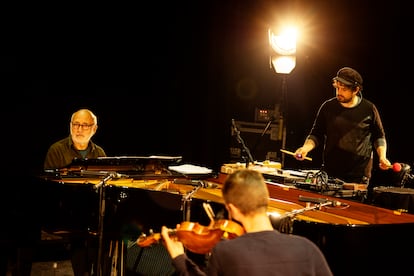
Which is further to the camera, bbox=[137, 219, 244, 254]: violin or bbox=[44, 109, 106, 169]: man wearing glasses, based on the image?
bbox=[44, 109, 106, 169]: man wearing glasses

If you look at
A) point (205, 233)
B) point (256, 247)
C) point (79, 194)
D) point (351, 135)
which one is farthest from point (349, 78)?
point (256, 247)

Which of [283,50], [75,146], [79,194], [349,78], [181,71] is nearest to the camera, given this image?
[79,194]

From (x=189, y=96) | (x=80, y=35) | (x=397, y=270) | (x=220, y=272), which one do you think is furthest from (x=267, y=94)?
(x=220, y=272)

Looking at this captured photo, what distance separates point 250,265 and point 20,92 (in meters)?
4.43

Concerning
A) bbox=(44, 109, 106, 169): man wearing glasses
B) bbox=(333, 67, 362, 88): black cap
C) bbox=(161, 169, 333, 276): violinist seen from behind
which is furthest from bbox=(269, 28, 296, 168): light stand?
bbox=(161, 169, 333, 276): violinist seen from behind

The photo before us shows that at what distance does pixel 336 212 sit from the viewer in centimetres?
425

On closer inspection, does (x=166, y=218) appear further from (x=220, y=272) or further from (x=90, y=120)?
(x=220, y=272)

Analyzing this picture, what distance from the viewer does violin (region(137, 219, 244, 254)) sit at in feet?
11.0

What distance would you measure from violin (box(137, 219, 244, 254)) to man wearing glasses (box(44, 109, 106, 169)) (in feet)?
7.92

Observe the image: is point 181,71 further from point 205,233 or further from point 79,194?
point 205,233

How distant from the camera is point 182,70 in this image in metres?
8.13

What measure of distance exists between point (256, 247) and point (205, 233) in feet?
2.32

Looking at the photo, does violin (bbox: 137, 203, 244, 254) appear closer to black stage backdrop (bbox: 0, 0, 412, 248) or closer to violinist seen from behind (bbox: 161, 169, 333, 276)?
violinist seen from behind (bbox: 161, 169, 333, 276)

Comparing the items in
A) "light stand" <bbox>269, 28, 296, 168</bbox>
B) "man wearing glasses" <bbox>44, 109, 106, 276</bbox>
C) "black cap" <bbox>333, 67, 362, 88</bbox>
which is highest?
"light stand" <bbox>269, 28, 296, 168</bbox>
